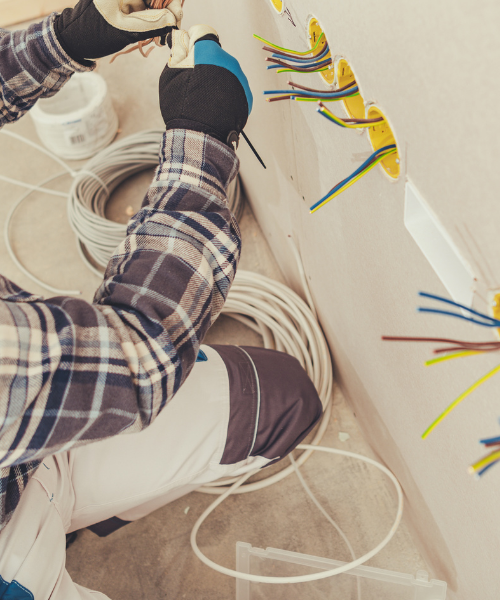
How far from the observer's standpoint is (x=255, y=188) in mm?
1571

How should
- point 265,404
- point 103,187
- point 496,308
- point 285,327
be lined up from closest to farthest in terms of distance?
point 496,308, point 265,404, point 285,327, point 103,187

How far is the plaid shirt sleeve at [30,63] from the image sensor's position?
0.95m

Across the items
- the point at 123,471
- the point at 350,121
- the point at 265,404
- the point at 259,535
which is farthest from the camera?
the point at 259,535

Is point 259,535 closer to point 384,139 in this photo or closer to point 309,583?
point 309,583

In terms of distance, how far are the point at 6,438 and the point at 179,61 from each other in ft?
2.06

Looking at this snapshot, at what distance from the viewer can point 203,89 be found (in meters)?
0.81

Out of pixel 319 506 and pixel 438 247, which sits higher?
pixel 438 247

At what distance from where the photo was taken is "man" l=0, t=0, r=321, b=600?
1.94 ft

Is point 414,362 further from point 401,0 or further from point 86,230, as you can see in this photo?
point 86,230

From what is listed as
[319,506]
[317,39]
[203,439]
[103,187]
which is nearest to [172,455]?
[203,439]

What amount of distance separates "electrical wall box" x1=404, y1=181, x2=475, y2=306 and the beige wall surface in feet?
0.05

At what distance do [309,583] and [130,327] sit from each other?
2.38 feet

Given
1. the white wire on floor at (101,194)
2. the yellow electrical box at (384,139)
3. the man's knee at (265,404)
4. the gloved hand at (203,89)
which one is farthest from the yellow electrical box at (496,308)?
the white wire on floor at (101,194)

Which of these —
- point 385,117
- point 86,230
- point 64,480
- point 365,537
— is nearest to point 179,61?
point 385,117
